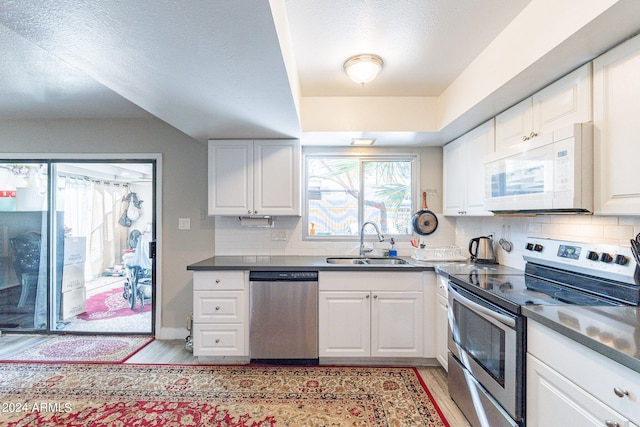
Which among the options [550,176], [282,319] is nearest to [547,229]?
[550,176]

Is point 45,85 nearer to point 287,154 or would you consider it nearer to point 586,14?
point 287,154

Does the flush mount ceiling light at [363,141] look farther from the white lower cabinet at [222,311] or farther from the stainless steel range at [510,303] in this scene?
the white lower cabinet at [222,311]

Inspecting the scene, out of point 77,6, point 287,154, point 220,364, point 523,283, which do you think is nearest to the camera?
point 77,6

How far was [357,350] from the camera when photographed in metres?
2.60

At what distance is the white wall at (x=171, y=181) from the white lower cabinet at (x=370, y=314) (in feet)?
4.96

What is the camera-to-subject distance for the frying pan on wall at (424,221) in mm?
3297

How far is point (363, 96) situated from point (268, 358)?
2.45 m

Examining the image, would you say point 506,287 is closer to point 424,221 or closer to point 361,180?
point 424,221

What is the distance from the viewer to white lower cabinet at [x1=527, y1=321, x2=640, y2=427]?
993 mm

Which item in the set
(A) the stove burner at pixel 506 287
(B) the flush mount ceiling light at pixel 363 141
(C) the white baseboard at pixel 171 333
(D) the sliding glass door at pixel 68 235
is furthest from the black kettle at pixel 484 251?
(D) the sliding glass door at pixel 68 235

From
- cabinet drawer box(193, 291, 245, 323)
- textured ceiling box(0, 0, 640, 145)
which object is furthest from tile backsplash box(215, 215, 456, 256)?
textured ceiling box(0, 0, 640, 145)

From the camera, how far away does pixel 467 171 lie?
271 cm

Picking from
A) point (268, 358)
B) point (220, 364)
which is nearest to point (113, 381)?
point (220, 364)

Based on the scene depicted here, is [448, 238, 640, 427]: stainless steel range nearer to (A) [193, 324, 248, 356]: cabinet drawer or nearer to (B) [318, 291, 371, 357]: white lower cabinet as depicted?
Answer: (B) [318, 291, 371, 357]: white lower cabinet
